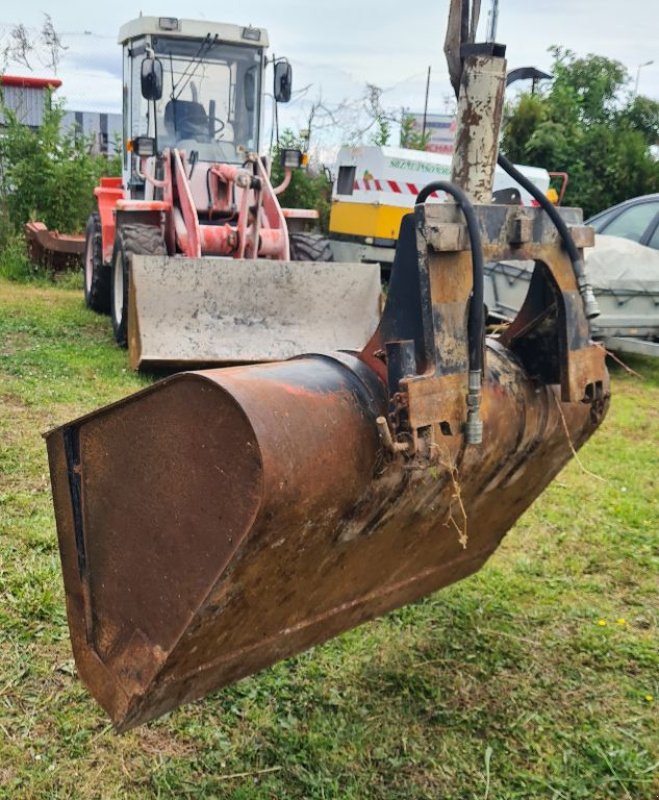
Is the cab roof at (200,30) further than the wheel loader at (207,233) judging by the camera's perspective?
Yes

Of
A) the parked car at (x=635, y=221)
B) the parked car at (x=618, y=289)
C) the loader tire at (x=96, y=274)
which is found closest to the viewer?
the parked car at (x=618, y=289)

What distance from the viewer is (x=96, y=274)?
8531 millimetres

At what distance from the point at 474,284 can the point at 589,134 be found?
16.2 m

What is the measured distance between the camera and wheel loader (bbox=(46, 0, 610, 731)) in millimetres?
1657

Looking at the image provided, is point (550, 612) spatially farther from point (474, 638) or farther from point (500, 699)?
point (500, 699)

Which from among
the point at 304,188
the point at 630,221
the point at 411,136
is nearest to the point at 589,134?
the point at 411,136

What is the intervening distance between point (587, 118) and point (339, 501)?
18.4m

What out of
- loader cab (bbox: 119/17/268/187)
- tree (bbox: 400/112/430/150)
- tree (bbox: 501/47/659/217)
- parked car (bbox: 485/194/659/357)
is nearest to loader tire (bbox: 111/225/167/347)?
loader cab (bbox: 119/17/268/187)

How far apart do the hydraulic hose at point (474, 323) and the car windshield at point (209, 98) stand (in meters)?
6.14

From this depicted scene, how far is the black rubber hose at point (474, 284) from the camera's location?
1.79 metres

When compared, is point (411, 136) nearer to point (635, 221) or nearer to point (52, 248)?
point (52, 248)

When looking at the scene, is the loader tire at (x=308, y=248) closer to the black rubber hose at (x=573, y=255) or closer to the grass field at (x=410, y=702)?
the grass field at (x=410, y=702)

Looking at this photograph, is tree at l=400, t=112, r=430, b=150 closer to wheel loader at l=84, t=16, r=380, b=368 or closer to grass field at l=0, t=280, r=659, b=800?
wheel loader at l=84, t=16, r=380, b=368

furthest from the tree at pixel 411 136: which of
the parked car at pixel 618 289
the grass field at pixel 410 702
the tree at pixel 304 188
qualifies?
the grass field at pixel 410 702
